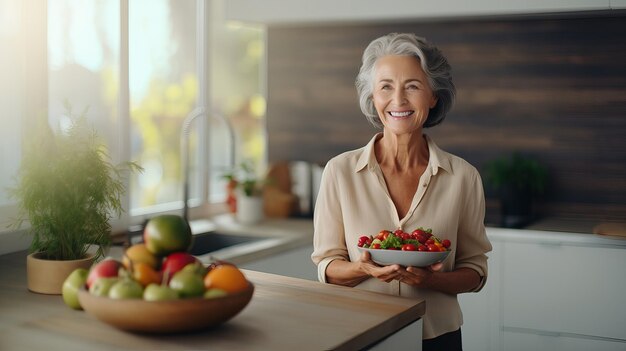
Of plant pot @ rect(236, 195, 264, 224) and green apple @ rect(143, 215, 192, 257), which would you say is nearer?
green apple @ rect(143, 215, 192, 257)

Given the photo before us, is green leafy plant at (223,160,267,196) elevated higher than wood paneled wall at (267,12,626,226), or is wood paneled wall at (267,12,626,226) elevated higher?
wood paneled wall at (267,12,626,226)

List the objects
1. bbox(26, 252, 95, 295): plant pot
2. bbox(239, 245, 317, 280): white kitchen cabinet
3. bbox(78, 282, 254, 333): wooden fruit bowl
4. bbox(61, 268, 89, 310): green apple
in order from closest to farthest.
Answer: bbox(78, 282, 254, 333): wooden fruit bowl, bbox(61, 268, 89, 310): green apple, bbox(26, 252, 95, 295): plant pot, bbox(239, 245, 317, 280): white kitchen cabinet

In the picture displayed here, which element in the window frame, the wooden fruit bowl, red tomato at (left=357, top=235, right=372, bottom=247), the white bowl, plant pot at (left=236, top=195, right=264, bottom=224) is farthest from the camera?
plant pot at (left=236, top=195, right=264, bottom=224)

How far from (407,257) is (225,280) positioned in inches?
19.3

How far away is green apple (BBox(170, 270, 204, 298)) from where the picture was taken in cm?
162

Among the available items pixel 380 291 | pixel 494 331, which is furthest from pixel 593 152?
pixel 380 291

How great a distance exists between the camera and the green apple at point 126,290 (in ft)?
5.26

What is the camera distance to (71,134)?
2252 mm

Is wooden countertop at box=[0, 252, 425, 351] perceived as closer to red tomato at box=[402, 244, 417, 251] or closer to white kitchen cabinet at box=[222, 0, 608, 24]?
red tomato at box=[402, 244, 417, 251]

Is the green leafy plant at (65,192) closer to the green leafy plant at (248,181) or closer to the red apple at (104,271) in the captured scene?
the red apple at (104,271)

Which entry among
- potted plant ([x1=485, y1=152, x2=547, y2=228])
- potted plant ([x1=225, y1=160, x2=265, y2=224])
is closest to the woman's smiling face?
potted plant ([x1=485, y1=152, x2=547, y2=228])

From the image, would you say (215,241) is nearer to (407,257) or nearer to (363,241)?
(363,241)

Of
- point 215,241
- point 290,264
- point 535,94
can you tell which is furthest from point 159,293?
point 535,94

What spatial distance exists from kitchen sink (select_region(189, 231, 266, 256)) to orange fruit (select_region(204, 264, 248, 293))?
6.84 feet
